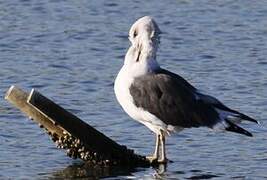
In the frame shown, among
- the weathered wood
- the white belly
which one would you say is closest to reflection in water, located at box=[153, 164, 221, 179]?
the weathered wood

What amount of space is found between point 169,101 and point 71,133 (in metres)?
0.99

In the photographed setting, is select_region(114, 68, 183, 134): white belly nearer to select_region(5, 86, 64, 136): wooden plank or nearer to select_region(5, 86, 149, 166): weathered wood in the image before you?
select_region(5, 86, 149, 166): weathered wood

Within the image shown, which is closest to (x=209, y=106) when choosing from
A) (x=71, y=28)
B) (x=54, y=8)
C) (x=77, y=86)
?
(x=77, y=86)

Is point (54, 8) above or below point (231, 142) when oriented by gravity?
above

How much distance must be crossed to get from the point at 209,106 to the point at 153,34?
2.83 feet

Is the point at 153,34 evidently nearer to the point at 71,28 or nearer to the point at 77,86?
the point at 77,86

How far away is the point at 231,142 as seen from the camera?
39.9 ft

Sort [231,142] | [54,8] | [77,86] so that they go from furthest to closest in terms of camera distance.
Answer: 1. [54,8]
2. [77,86]
3. [231,142]

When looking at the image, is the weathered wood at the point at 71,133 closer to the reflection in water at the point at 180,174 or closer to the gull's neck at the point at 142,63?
the reflection in water at the point at 180,174

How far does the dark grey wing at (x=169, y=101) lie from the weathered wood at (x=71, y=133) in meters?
0.48

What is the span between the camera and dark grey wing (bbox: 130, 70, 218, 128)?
10.9 m

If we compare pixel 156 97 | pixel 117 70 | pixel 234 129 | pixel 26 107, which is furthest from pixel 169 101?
pixel 117 70

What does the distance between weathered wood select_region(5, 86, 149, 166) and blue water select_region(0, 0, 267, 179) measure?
0.13 meters

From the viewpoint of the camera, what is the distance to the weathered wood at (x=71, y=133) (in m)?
10.4
